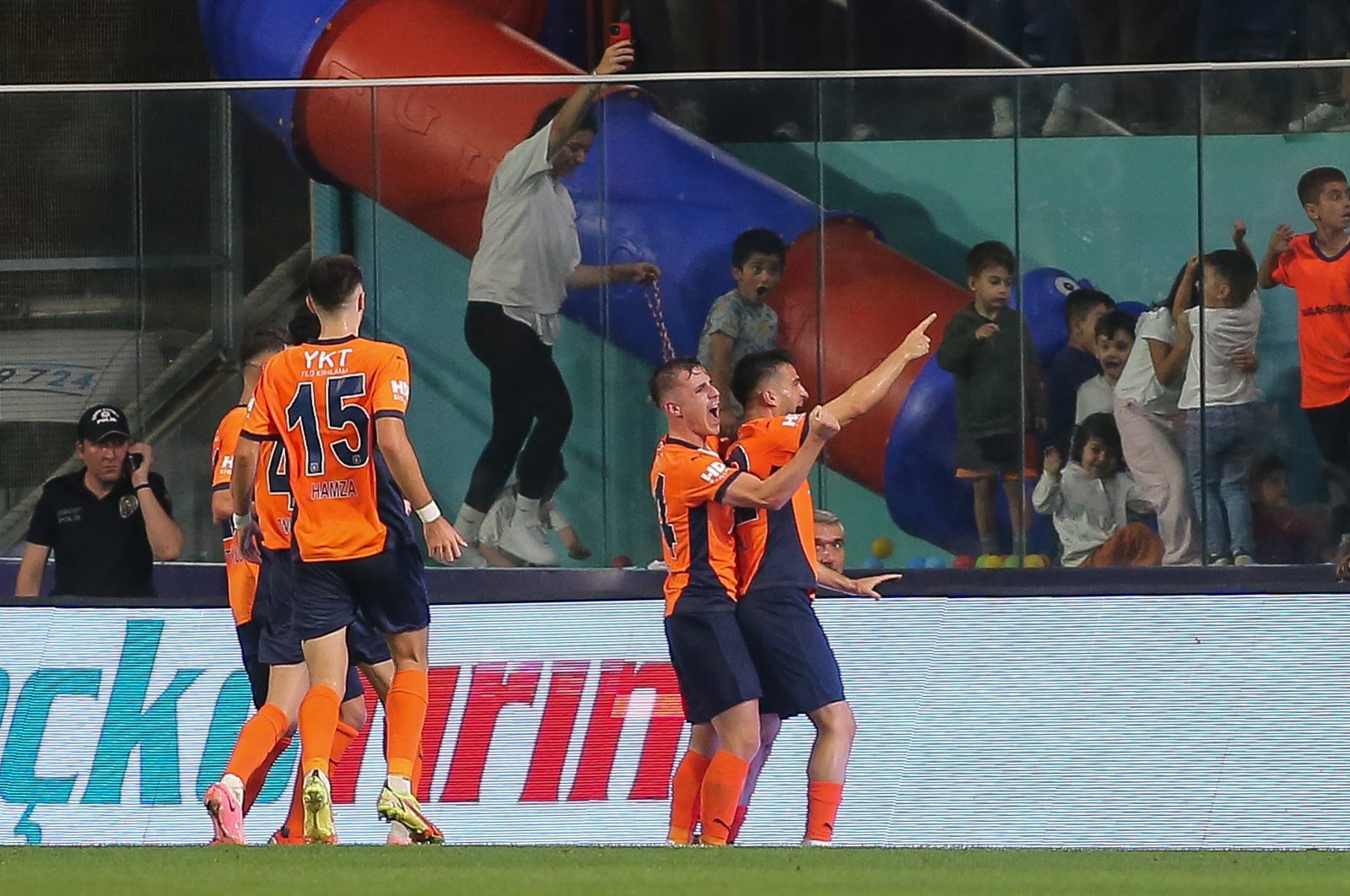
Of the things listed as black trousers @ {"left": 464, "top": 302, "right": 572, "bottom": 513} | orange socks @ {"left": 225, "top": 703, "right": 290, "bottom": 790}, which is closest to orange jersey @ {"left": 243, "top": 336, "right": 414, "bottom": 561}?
orange socks @ {"left": 225, "top": 703, "right": 290, "bottom": 790}

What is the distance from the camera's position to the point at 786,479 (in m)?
7.55

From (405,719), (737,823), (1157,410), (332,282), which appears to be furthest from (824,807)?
(1157,410)

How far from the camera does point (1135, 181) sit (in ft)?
37.2

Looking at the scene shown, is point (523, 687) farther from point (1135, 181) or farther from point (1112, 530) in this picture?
point (1135, 181)

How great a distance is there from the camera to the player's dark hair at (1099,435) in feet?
36.8

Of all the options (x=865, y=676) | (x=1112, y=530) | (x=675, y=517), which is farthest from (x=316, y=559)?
(x=1112, y=530)

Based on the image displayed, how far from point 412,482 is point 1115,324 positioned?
5.32 meters

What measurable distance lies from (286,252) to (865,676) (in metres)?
4.46

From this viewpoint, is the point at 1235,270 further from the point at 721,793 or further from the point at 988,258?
the point at 721,793

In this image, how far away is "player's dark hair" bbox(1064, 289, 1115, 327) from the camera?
37.2 ft

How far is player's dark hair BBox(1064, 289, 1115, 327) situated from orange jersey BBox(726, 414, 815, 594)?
12.2ft

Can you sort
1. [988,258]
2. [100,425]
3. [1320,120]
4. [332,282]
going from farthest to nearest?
[988,258]
[1320,120]
[100,425]
[332,282]

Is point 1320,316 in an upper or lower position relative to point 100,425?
upper

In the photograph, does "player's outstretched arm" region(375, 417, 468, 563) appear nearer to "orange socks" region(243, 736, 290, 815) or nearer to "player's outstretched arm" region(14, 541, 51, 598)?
"orange socks" region(243, 736, 290, 815)
